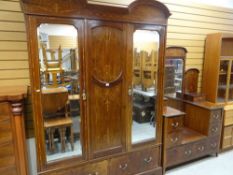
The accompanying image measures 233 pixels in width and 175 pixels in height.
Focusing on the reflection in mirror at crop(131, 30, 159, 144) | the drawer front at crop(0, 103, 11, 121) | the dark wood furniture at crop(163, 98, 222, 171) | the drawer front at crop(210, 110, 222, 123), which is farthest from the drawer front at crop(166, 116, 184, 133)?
the drawer front at crop(0, 103, 11, 121)

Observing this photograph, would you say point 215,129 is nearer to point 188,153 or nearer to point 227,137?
point 227,137

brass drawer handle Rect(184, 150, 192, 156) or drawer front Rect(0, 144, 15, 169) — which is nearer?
drawer front Rect(0, 144, 15, 169)

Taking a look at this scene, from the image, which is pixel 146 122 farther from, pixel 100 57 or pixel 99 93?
pixel 100 57

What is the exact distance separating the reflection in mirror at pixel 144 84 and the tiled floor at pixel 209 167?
33.1 inches

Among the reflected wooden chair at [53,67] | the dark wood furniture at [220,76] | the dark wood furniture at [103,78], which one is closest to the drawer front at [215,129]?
the dark wood furniture at [220,76]

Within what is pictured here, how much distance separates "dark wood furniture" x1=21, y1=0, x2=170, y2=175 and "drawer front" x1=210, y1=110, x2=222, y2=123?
108cm

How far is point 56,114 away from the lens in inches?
72.1

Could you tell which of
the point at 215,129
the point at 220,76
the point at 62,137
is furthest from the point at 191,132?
the point at 62,137

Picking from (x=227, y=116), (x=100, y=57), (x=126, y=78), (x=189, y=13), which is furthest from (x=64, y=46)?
(x=227, y=116)

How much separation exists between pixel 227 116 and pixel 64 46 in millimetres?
2822

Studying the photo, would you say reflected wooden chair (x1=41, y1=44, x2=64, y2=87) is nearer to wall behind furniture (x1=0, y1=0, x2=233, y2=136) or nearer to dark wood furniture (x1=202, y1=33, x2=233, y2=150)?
wall behind furniture (x1=0, y1=0, x2=233, y2=136)

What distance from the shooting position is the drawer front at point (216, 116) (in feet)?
9.14

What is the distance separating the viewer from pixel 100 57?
186 cm

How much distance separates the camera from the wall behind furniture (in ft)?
6.53
